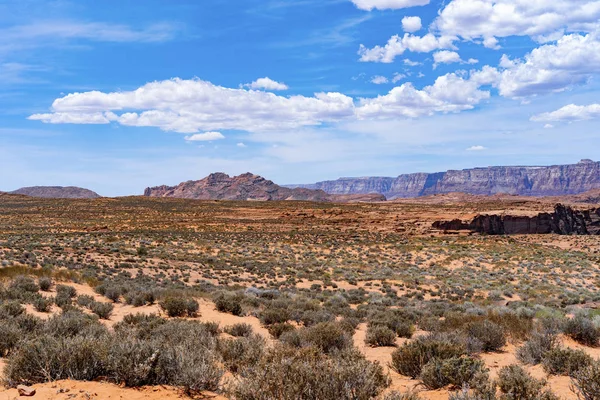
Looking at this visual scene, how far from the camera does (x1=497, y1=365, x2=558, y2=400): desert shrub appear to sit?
14.6 feet

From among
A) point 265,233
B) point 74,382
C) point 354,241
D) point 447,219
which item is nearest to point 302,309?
point 74,382

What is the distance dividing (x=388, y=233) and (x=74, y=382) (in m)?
50.5

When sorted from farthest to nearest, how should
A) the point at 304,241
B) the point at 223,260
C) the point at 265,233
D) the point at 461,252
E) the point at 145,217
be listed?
1. the point at 145,217
2. the point at 265,233
3. the point at 304,241
4. the point at 461,252
5. the point at 223,260

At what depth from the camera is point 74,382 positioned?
16.5 ft

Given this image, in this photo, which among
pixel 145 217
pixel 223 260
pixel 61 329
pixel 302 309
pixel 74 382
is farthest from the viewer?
pixel 145 217

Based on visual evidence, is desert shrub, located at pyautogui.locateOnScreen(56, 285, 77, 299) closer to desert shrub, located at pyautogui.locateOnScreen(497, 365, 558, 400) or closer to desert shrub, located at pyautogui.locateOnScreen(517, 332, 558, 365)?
desert shrub, located at pyautogui.locateOnScreen(517, 332, 558, 365)

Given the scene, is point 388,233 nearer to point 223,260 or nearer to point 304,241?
point 304,241

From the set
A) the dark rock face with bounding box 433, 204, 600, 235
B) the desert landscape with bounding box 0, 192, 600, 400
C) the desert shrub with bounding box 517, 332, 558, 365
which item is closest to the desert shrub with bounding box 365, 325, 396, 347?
the desert landscape with bounding box 0, 192, 600, 400

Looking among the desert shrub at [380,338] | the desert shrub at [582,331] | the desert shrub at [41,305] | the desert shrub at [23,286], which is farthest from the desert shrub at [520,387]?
the desert shrub at [23,286]

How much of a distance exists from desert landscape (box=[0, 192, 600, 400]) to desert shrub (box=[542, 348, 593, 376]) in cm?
2

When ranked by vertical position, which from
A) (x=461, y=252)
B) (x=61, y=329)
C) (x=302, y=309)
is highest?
(x=61, y=329)

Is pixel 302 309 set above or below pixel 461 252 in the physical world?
above

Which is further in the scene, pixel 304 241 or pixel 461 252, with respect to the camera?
pixel 304 241

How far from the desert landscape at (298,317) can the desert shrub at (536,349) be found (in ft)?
0.07
